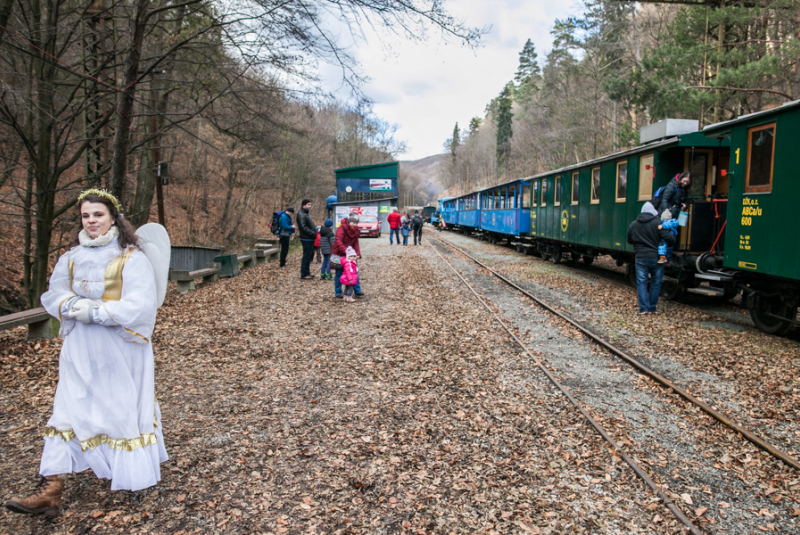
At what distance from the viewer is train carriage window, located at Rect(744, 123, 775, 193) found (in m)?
7.74

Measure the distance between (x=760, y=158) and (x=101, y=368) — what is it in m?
8.83

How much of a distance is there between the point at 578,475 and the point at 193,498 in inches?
107

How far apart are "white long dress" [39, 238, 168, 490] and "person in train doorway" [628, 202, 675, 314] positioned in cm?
852

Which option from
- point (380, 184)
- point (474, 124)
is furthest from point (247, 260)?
point (474, 124)

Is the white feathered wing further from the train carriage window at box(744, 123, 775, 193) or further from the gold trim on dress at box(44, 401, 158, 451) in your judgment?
the train carriage window at box(744, 123, 775, 193)

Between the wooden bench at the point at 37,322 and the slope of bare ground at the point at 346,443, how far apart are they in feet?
0.59

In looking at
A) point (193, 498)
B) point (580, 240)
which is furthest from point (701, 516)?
point (580, 240)

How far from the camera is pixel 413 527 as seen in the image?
3.32m

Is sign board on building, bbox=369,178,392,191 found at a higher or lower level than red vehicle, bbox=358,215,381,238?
higher

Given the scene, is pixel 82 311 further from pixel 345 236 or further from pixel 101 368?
pixel 345 236

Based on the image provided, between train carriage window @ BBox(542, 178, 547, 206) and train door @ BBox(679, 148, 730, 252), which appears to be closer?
train door @ BBox(679, 148, 730, 252)

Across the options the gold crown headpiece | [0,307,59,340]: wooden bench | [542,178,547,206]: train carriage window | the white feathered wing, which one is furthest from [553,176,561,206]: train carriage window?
the gold crown headpiece

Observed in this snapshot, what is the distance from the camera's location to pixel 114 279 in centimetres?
329

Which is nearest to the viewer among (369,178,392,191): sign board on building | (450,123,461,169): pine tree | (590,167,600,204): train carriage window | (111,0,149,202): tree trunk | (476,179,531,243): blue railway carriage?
(111,0,149,202): tree trunk
